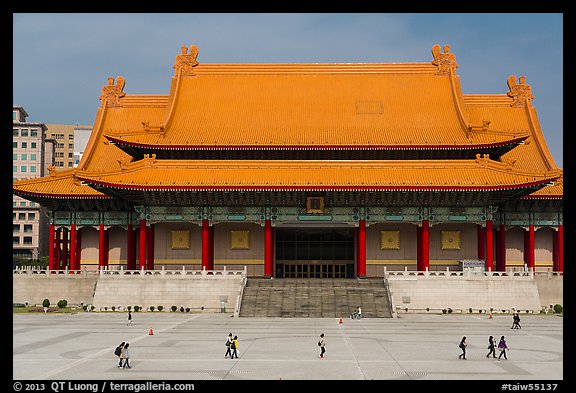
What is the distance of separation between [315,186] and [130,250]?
18.8 metres

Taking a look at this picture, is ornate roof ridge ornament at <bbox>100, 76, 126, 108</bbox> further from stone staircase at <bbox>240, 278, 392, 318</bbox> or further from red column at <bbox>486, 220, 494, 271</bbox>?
red column at <bbox>486, 220, 494, 271</bbox>

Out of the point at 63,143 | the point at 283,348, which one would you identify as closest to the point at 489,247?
the point at 283,348

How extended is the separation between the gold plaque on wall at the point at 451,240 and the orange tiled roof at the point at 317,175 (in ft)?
21.4

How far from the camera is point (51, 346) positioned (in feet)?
111

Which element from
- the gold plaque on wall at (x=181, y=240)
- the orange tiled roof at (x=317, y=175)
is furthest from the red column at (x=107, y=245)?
the orange tiled roof at (x=317, y=175)

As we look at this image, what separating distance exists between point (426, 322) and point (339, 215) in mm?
15937

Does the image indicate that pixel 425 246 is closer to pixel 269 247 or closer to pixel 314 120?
pixel 269 247

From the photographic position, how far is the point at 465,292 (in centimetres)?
5306

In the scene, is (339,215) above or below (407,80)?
below

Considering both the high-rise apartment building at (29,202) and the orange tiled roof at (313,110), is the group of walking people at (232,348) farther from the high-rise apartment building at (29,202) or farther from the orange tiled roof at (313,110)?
the high-rise apartment building at (29,202)

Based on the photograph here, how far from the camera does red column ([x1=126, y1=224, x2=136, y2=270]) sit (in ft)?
203

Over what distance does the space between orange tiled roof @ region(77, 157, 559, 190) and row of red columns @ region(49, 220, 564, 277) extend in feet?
13.1
